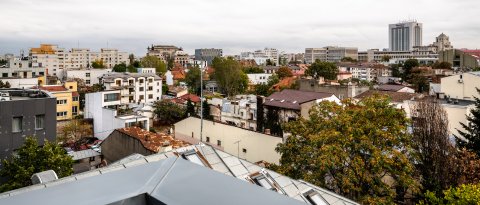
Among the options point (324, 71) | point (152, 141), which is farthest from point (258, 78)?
point (152, 141)

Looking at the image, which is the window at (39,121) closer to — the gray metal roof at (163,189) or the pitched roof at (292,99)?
the gray metal roof at (163,189)

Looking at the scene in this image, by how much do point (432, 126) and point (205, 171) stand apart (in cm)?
1423

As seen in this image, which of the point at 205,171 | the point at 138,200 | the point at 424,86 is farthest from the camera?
the point at 424,86

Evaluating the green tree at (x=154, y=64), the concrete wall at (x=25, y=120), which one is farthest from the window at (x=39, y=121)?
the green tree at (x=154, y=64)

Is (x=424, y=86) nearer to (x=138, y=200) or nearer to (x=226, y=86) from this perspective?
(x=226, y=86)

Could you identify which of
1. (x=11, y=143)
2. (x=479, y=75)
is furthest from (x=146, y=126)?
(x=479, y=75)

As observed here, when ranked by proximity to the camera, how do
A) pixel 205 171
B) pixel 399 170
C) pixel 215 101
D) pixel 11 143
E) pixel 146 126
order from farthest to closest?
pixel 215 101
pixel 146 126
pixel 11 143
pixel 399 170
pixel 205 171

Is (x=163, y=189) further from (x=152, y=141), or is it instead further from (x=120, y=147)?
(x=120, y=147)

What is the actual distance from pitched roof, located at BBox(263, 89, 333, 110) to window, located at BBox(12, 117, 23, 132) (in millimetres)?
18869

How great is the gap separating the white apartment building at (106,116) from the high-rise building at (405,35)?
167716 mm

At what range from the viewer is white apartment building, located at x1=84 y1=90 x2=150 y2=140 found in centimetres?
3005

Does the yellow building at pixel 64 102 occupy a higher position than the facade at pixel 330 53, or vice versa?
the facade at pixel 330 53

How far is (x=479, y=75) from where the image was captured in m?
26.2

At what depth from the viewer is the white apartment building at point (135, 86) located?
42.4 m
